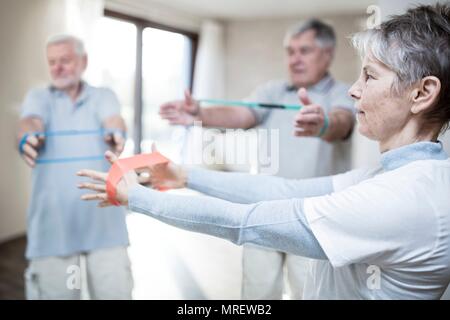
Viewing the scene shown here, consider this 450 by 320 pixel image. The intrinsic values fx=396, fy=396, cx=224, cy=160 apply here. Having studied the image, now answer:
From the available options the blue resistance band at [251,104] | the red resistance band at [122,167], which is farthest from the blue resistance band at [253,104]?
the red resistance band at [122,167]

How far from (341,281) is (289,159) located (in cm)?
28

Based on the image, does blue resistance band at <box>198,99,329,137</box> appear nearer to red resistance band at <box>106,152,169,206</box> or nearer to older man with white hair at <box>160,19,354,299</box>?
older man with white hair at <box>160,19,354,299</box>

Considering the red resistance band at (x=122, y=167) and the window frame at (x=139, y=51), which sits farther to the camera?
the window frame at (x=139, y=51)

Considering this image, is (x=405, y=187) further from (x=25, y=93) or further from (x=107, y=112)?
(x=25, y=93)

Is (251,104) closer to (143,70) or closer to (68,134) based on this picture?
(143,70)

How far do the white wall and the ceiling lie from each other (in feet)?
0.75

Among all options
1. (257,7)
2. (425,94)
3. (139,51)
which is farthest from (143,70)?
(425,94)

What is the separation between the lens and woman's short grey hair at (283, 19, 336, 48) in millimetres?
781

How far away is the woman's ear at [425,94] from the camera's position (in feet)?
1.53

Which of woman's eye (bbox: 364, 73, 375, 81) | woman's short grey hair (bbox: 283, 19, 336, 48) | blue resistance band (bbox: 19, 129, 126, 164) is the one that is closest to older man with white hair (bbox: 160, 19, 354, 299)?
woman's short grey hair (bbox: 283, 19, 336, 48)

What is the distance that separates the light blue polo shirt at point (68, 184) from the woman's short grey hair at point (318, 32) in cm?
38

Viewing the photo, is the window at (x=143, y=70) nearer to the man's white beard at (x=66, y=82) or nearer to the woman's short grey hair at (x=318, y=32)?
the man's white beard at (x=66, y=82)

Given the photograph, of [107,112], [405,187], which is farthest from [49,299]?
[405,187]

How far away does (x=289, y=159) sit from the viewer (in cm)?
79
